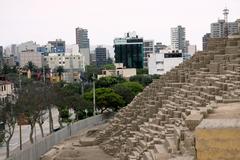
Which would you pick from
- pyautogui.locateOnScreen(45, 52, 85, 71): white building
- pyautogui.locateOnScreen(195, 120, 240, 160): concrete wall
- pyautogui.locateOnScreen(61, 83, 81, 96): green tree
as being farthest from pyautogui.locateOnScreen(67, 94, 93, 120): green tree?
pyautogui.locateOnScreen(45, 52, 85, 71): white building

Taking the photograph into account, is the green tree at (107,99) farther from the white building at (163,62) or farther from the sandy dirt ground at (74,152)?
the white building at (163,62)

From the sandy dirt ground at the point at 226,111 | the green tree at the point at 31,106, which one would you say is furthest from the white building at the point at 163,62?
the sandy dirt ground at the point at 226,111

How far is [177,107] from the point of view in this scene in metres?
20.9

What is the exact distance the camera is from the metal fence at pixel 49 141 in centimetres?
2551

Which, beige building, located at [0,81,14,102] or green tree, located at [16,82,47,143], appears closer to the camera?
green tree, located at [16,82,47,143]

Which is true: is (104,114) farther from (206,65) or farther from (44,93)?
(206,65)

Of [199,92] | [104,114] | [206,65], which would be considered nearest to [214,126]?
[199,92]

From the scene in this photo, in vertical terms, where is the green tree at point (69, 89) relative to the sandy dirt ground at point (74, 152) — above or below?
above

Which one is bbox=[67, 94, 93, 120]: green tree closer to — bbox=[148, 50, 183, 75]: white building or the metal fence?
the metal fence

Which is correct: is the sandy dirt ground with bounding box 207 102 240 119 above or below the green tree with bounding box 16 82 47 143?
above

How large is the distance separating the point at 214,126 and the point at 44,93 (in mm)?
31646

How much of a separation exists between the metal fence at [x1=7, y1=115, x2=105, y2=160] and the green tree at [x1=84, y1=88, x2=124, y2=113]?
2708mm

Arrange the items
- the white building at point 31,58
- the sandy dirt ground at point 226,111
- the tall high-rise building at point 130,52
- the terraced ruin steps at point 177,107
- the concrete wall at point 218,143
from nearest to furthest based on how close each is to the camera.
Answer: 1. the concrete wall at point 218,143
2. the sandy dirt ground at point 226,111
3. the terraced ruin steps at point 177,107
4. the tall high-rise building at point 130,52
5. the white building at point 31,58

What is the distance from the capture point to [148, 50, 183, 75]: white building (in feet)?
326
